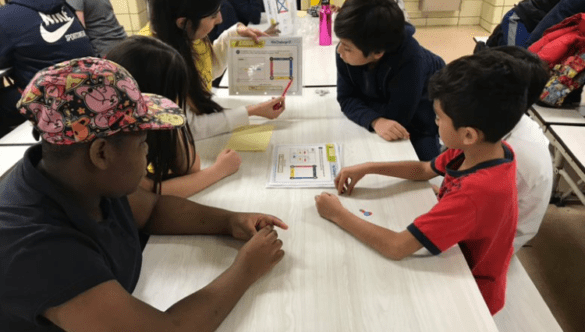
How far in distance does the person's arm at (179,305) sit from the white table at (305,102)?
0.84 meters

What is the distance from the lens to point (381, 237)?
1.03 m

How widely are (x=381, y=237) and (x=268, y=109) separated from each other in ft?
2.72

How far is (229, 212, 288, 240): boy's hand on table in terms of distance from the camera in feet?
3.50

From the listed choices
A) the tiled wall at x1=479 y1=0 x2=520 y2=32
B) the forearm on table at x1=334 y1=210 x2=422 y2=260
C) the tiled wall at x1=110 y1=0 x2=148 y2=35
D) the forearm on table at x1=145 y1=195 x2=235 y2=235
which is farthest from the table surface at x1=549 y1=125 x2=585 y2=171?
the tiled wall at x1=110 y1=0 x2=148 y2=35

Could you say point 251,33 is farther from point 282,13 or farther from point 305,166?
point 282,13

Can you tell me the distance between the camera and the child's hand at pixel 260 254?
948 millimetres

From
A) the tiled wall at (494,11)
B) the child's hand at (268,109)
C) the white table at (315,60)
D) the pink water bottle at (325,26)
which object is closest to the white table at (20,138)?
the white table at (315,60)

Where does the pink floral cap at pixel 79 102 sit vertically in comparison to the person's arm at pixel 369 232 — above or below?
above

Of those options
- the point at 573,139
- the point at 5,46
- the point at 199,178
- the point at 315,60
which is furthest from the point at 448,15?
the point at 199,178

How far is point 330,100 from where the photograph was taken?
1951 mm

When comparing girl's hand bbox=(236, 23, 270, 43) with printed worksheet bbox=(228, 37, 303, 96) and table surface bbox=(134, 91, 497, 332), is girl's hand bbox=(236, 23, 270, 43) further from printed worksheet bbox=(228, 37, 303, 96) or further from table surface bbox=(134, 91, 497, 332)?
table surface bbox=(134, 91, 497, 332)

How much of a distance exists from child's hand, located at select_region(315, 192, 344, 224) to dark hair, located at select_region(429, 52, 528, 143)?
0.34 meters

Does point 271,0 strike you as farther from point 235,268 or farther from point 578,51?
point 235,268

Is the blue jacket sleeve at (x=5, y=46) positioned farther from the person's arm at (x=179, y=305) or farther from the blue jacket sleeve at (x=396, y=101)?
the person's arm at (x=179, y=305)
